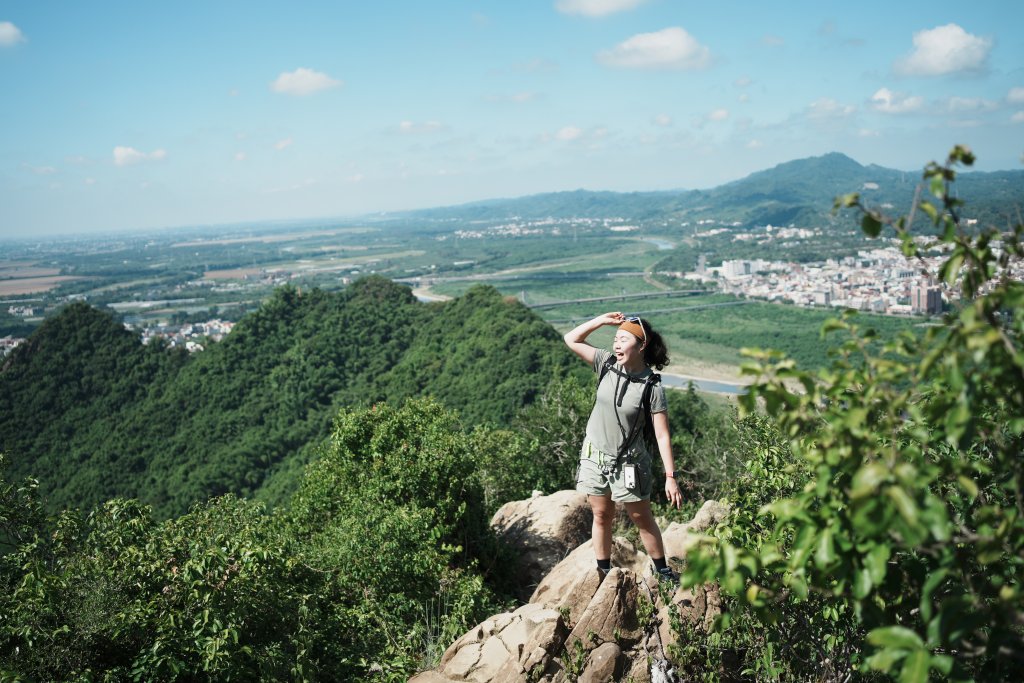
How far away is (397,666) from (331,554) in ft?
6.48

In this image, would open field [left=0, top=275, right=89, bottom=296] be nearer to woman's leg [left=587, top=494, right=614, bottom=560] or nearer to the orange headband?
woman's leg [left=587, top=494, right=614, bottom=560]

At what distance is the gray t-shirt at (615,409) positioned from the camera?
185 inches

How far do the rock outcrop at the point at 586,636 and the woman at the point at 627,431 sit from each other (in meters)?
0.30

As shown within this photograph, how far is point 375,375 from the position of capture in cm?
4294

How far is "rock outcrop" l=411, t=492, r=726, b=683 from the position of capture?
14.7ft

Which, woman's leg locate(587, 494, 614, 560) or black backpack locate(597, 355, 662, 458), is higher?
black backpack locate(597, 355, 662, 458)

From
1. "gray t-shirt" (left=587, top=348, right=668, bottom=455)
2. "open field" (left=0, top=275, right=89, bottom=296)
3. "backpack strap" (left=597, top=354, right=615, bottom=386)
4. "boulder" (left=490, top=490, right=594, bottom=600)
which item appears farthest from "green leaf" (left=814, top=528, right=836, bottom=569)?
"open field" (left=0, top=275, right=89, bottom=296)

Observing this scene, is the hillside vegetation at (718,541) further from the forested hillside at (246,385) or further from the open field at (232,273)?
the open field at (232,273)

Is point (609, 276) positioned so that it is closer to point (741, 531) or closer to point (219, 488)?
point (219, 488)

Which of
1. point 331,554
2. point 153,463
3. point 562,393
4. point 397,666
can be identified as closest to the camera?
point 397,666

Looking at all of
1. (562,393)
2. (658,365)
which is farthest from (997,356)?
(562,393)

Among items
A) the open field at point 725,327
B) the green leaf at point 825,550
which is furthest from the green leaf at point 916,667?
the open field at point 725,327

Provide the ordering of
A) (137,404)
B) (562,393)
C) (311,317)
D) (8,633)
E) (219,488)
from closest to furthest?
(8,633), (562,393), (219,488), (137,404), (311,317)

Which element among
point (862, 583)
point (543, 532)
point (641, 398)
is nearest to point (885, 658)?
point (862, 583)
